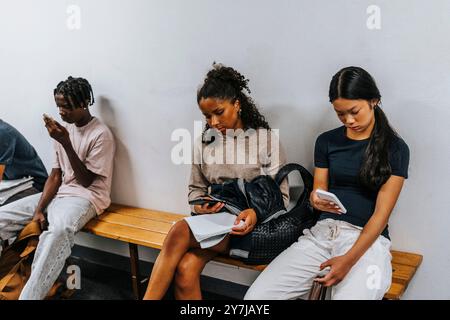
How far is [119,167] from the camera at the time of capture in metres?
2.93

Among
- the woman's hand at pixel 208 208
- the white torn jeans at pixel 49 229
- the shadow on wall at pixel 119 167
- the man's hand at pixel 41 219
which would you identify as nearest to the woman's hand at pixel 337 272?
the woman's hand at pixel 208 208

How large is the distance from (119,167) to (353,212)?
5.21 feet

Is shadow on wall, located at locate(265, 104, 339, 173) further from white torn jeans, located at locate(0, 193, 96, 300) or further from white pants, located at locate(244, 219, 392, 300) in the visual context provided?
white torn jeans, located at locate(0, 193, 96, 300)

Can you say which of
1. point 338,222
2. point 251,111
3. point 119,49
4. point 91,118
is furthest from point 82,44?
point 338,222

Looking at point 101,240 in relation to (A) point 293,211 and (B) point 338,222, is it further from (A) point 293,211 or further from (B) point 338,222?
(B) point 338,222

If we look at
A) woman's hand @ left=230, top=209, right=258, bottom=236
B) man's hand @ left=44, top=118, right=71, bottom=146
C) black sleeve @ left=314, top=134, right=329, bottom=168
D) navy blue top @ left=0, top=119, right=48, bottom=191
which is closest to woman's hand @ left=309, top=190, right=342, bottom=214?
black sleeve @ left=314, top=134, right=329, bottom=168

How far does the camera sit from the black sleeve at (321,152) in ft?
6.71

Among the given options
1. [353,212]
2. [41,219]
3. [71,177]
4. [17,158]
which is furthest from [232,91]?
[17,158]

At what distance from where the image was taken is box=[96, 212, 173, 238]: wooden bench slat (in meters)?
2.55

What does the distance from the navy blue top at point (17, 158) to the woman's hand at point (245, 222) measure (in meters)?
1.57

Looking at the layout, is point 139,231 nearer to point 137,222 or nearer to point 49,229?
point 137,222

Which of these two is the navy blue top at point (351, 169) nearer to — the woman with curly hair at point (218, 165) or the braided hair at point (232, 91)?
the woman with curly hair at point (218, 165)

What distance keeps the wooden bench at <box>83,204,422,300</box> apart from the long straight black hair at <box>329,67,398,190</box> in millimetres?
445

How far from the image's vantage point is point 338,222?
1942 mm
